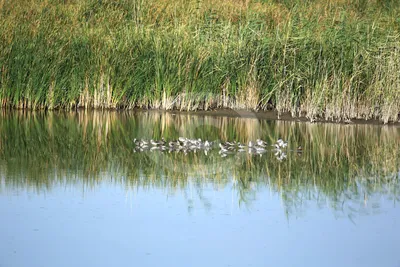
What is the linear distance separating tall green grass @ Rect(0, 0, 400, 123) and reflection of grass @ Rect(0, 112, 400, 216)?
0.68 meters

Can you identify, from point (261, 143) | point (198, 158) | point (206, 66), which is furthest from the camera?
point (206, 66)

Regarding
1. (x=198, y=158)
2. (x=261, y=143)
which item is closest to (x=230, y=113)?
(x=261, y=143)

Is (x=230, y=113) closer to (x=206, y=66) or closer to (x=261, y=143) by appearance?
(x=206, y=66)

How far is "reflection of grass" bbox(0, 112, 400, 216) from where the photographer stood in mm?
8656

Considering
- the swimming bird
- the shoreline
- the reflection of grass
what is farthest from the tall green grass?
the swimming bird

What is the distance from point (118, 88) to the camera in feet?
47.9

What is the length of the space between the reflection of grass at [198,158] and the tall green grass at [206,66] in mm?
681

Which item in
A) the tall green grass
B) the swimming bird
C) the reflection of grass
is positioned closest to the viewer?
the reflection of grass

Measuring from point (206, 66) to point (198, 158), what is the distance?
465 cm

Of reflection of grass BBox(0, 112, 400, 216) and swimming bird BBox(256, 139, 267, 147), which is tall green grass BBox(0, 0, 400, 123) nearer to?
reflection of grass BBox(0, 112, 400, 216)

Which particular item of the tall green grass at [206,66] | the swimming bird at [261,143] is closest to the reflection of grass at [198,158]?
the swimming bird at [261,143]

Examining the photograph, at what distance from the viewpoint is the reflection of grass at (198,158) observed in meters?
8.66

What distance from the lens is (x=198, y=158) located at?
10062 mm

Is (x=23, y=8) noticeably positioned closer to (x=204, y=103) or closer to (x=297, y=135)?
(x=204, y=103)
